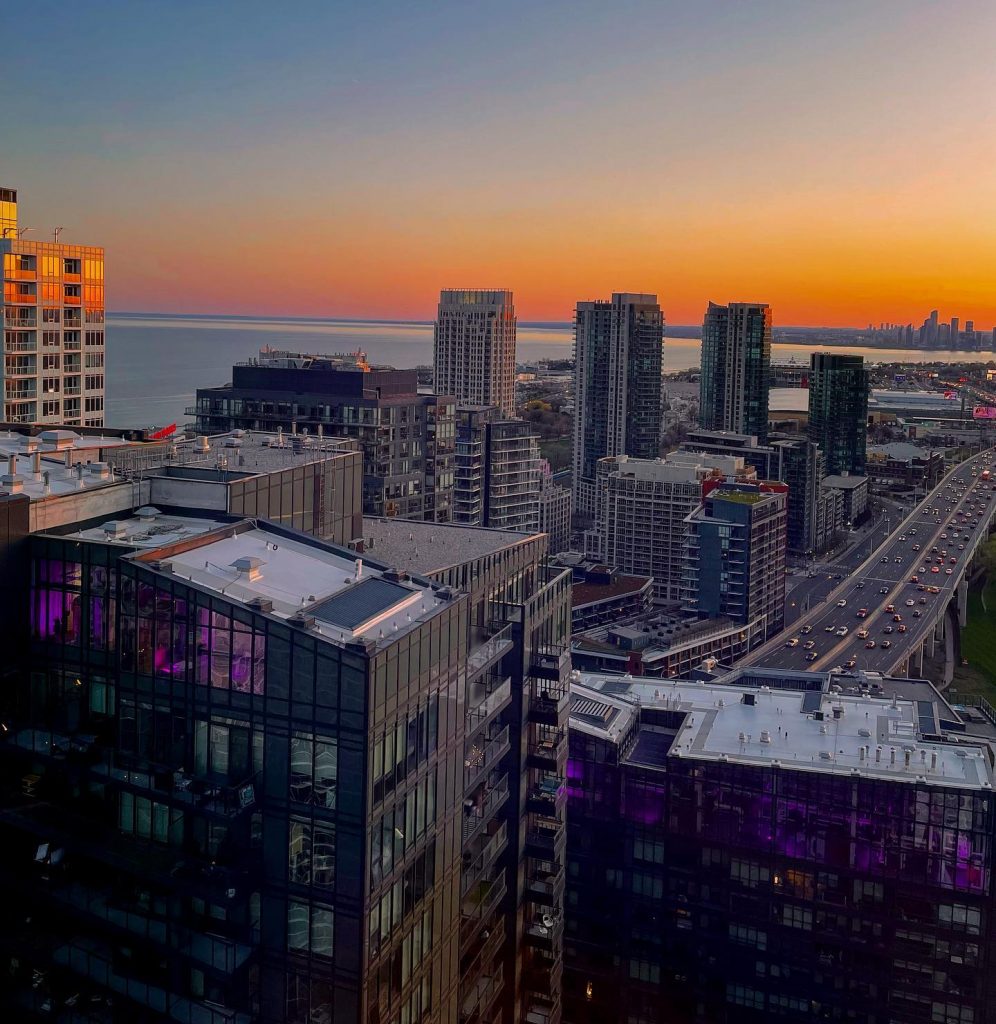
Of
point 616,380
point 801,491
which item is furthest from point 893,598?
point 616,380

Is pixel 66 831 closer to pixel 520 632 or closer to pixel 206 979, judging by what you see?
pixel 206 979

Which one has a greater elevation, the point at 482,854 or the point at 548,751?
the point at 548,751

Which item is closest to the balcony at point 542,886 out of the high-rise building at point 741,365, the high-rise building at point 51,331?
the high-rise building at point 51,331

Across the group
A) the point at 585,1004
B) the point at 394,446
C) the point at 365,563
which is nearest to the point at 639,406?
the point at 394,446

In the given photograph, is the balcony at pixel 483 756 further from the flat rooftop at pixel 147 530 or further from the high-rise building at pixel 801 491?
the high-rise building at pixel 801 491

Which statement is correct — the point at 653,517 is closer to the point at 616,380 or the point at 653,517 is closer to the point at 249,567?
the point at 616,380
